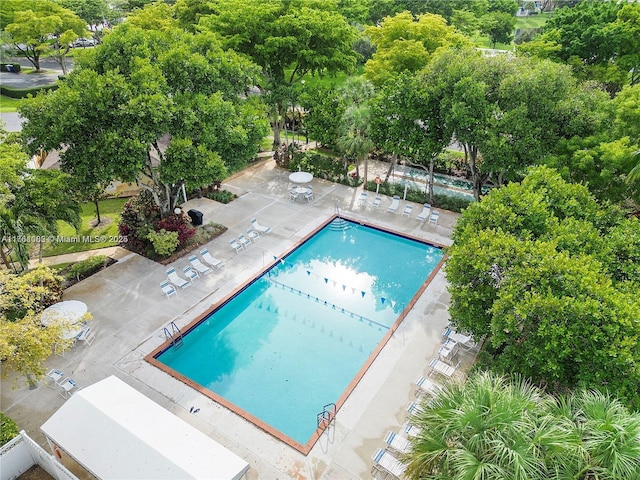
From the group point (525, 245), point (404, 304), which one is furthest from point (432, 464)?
point (404, 304)

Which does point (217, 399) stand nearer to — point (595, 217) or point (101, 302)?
point (101, 302)

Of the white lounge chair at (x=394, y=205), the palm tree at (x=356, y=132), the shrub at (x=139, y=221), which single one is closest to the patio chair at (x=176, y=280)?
the shrub at (x=139, y=221)

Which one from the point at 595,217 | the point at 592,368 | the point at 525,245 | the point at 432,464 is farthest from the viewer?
the point at 595,217

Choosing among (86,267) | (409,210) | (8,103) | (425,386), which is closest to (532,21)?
(409,210)

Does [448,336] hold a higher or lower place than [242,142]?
lower

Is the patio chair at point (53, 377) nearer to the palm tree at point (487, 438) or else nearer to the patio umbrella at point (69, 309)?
the patio umbrella at point (69, 309)

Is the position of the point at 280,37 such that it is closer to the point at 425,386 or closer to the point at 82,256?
the point at 82,256
